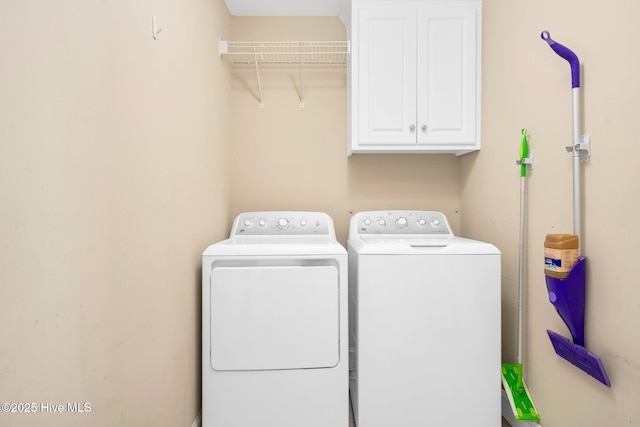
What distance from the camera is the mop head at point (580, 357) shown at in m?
1.06

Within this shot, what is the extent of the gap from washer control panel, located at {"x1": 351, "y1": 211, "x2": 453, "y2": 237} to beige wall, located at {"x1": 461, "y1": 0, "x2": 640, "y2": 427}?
0.29 metres

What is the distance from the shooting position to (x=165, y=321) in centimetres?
120

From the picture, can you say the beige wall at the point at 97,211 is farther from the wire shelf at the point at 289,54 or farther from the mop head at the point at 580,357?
the mop head at the point at 580,357

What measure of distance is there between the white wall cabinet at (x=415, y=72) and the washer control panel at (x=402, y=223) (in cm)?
46

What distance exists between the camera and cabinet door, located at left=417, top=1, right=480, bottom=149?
1.89 meters

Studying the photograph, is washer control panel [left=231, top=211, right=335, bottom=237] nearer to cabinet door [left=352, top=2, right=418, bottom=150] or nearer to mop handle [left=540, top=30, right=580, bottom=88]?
cabinet door [left=352, top=2, right=418, bottom=150]

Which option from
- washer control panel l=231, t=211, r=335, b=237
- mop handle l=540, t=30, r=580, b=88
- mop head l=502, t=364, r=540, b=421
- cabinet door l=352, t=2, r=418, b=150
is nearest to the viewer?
mop handle l=540, t=30, r=580, b=88

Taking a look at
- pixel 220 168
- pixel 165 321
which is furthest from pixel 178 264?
pixel 220 168

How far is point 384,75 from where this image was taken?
1.90 meters

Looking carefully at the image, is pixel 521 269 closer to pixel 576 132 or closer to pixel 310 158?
pixel 576 132

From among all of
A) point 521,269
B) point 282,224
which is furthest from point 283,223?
point 521,269

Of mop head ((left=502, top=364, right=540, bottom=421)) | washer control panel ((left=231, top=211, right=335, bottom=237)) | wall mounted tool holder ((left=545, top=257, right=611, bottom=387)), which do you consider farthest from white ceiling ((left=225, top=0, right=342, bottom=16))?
mop head ((left=502, top=364, right=540, bottom=421))

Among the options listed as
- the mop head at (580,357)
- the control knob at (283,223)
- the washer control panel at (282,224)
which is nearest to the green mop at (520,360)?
the mop head at (580,357)

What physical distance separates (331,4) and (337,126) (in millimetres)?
783
